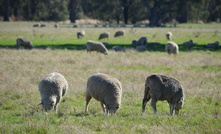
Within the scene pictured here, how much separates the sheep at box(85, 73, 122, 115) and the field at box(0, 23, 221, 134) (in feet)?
1.14

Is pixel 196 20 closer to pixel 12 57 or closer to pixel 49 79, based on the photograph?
pixel 12 57

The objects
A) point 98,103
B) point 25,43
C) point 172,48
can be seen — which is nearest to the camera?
point 98,103

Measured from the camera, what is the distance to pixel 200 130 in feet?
30.0

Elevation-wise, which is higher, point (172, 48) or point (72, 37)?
point (72, 37)

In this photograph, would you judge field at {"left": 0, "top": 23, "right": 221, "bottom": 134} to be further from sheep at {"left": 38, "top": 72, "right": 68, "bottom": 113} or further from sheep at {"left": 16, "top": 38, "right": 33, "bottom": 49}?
sheep at {"left": 16, "top": 38, "right": 33, "bottom": 49}

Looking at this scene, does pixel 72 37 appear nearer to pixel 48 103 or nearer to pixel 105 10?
pixel 48 103

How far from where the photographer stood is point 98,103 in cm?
1344

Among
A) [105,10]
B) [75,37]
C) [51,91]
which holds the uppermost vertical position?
[105,10]

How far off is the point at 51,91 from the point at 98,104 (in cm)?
255

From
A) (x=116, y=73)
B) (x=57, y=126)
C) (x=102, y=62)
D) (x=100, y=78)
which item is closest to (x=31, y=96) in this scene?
(x=100, y=78)

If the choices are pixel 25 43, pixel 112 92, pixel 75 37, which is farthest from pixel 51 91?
pixel 75 37

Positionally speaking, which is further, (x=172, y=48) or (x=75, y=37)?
(x=75, y=37)

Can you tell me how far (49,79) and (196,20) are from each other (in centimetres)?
10489

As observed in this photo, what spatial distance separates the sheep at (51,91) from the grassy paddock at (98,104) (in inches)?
12.7
